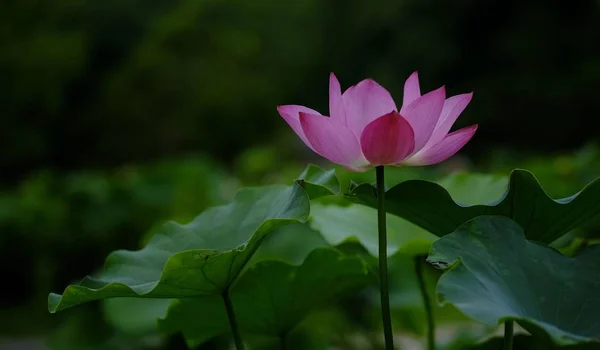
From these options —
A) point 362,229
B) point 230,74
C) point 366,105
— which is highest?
point 230,74

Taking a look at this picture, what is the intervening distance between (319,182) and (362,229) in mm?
226

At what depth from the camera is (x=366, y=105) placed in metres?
0.48

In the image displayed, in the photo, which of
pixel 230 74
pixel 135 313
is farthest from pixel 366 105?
pixel 230 74

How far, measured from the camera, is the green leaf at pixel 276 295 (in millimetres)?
645

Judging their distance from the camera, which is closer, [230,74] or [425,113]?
[425,113]

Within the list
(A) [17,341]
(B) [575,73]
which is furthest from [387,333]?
(B) [575,73]

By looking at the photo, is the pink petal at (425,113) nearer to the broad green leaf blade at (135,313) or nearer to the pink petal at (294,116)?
the pink petal at (294,116)

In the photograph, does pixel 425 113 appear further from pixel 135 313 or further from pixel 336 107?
pixel 135 313

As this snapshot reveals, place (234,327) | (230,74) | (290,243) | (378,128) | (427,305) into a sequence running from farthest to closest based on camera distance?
(230,74) < (290,243) < (427,305) < (234,327) < (378,128)

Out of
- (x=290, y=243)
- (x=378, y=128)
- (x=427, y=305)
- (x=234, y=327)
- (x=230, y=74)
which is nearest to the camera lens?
(x=378, y=128)

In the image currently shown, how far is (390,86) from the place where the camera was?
820cm

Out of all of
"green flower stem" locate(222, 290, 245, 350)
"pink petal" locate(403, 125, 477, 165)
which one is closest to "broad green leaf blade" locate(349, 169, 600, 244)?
"pink petal" locate(403, 125, 477, 165)

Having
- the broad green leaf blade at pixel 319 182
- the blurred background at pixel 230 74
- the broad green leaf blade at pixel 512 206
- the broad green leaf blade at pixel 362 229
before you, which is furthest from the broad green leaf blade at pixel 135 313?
the blurred background at pixel 230 74

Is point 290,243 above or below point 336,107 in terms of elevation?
below
